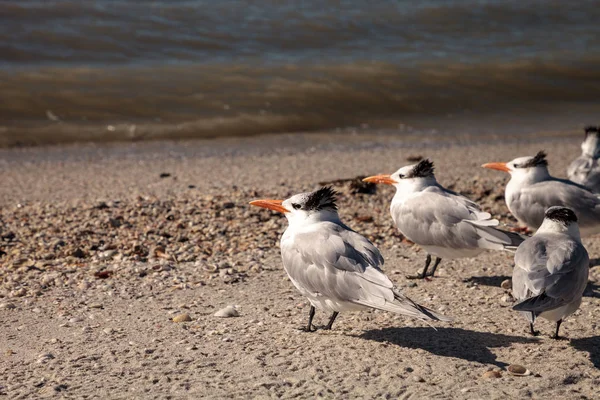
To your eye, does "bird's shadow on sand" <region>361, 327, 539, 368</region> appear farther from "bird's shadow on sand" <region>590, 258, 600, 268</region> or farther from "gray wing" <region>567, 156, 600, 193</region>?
"gray wing" <region>567, 156, 600, 193</region>

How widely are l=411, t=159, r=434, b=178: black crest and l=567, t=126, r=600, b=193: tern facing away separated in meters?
1.82

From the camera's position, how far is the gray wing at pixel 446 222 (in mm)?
5062

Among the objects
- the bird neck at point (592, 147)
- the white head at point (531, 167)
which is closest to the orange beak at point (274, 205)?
the white head at point (531, 167)

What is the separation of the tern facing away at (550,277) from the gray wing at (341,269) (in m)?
0.54

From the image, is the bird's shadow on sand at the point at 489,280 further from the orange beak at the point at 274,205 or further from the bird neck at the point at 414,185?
the orange beak at the point at 274,205

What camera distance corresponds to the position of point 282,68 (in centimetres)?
1440

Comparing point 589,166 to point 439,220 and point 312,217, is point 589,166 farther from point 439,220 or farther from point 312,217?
point 312,217

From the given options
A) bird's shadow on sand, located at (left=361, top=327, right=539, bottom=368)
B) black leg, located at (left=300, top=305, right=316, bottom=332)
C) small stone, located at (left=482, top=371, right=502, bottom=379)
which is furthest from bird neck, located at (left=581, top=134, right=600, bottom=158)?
small stone, located at (left=482, top=371, right=502, bottom=379)

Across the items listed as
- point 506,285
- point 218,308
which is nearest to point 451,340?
point 506,285

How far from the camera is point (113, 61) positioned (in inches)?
568

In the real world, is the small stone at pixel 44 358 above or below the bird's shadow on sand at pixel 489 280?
below

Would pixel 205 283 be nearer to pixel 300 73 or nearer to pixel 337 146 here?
pixel 337 146

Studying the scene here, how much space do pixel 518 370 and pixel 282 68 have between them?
11170 millimetres

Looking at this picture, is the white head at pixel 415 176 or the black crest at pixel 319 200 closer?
the black crest at pixel 319 200
